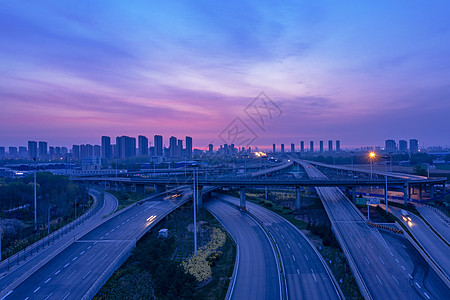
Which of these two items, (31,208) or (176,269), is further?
(31,208)

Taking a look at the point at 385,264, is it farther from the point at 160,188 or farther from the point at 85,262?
the point at 160,188

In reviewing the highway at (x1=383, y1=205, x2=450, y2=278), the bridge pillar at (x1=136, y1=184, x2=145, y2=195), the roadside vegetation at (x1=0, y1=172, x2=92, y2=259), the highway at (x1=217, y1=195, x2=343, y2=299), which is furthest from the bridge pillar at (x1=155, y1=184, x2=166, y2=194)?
the highway at (x1=383, y1=205, x2=450, y2=278)

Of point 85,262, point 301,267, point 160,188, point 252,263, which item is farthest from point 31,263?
point 160,188

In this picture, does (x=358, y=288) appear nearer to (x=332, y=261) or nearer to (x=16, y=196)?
(x=332, y=261)

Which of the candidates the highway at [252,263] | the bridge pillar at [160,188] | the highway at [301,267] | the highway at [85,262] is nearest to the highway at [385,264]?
the highway at [301,267]

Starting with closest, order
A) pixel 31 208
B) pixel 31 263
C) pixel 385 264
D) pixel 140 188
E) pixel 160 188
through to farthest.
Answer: pixel 31 263, pixel 385 264, pixel 31 208, pixel 160 188, pixel 140 188

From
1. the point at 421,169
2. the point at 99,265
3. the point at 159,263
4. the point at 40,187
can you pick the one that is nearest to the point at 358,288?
the point at 159,263

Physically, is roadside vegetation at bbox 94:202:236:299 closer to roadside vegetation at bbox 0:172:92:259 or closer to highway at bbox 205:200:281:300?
highway at bbox 205:200:281:300
